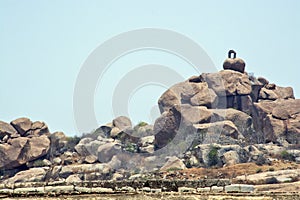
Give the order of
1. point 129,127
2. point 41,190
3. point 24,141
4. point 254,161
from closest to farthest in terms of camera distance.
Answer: point 41,190 → point 254,161 → point 24,141 → point 129,127

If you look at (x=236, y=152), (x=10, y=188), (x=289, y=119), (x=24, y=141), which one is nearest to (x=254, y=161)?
(x=236, y=152)

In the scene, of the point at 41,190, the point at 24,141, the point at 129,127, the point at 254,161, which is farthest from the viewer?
the point at 129,127

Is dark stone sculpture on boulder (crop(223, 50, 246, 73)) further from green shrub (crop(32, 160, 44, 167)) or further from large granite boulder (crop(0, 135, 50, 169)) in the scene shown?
green shrub (crop(32, 160, 44, 167))

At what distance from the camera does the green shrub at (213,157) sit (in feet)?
254

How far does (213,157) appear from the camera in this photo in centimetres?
7788

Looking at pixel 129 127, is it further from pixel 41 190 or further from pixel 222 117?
pixel 41 190

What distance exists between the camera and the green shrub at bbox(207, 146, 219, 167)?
7731 centimetres

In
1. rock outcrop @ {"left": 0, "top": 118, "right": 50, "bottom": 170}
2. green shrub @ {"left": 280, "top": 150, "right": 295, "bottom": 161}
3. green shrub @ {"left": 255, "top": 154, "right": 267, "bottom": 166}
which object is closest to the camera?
green shrub @ {"left": 255, "top": 154, "right": 267, "bottom": 166}

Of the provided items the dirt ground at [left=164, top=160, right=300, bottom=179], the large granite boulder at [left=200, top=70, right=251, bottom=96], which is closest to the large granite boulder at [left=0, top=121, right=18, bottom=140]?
the dirt ground at [left=164, top=160, right=300, bottom=179]

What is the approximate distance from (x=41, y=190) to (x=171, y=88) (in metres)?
66.8

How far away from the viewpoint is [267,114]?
3688 inches

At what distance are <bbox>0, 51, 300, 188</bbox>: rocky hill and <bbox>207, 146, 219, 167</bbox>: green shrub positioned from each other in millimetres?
125

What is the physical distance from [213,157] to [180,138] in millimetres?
12101

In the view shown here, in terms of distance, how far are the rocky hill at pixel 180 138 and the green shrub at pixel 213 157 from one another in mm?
125
